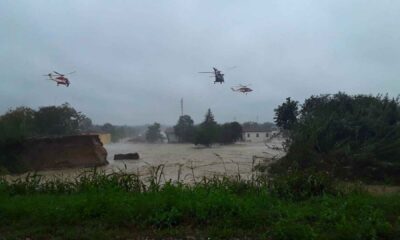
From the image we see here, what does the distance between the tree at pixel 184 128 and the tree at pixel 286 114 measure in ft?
76.6

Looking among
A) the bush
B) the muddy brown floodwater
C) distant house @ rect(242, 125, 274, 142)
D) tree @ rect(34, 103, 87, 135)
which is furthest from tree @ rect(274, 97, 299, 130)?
distant house @ rect(242, 125, 274, 142)

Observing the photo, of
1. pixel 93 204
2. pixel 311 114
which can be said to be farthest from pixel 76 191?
pixel 311 114

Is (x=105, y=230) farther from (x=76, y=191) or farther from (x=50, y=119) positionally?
(x=50, y=119)

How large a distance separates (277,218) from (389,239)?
1.63m

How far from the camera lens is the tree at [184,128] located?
5063 centimetres

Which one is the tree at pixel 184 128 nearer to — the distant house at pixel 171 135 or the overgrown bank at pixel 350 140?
the distant house at pixel 171 135

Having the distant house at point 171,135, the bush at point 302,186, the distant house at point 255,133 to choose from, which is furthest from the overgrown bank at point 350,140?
the distant house at point 171,135

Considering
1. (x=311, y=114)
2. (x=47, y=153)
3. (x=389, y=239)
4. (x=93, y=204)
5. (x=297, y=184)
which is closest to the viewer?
(x=389, y=239)

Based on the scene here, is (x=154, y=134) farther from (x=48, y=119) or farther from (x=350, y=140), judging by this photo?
(x=350, y=140)

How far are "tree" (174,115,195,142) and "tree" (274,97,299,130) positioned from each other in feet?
76.6

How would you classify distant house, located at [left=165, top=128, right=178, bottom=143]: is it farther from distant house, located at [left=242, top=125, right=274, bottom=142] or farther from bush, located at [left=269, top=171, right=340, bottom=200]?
bush, located at [left=269, top=171, right=340, bottom=200]

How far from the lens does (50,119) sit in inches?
1574

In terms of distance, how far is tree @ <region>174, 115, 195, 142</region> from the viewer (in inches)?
1993

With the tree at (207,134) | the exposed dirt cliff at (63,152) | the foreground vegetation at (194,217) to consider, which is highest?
the tree at (207,134)
